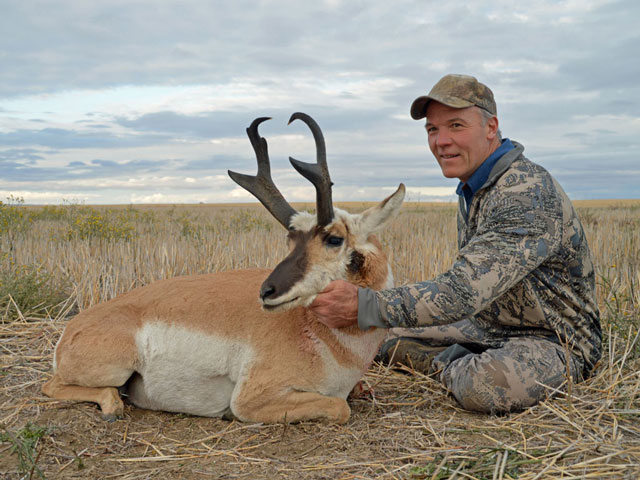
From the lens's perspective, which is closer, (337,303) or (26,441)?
(26,441)

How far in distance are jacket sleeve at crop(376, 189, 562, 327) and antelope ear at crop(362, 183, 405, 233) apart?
522 mm

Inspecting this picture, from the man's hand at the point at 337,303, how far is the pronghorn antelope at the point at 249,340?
0.07 meters

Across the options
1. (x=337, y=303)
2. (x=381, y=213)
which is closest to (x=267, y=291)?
(x=337, y=303)

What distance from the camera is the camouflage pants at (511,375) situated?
14.6ft

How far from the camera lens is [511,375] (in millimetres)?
4457

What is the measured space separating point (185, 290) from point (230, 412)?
1.11 meters

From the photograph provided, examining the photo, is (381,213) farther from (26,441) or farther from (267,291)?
(26,441)

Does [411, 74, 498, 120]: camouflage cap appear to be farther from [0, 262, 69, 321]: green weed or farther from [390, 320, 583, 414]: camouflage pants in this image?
[0, 262, 69, 321]: green weed

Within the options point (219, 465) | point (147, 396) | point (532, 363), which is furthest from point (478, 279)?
point (147, 396)

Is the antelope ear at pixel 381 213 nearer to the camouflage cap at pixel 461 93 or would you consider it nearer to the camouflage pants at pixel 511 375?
the camouflage cap at pixel 461 93

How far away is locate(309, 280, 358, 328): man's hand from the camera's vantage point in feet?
13.1

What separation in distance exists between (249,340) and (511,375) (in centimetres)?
216

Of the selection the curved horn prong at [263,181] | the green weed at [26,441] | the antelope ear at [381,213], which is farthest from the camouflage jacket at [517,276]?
the green weed at [26,441]

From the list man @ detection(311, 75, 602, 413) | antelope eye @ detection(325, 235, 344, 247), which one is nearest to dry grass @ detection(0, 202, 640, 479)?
man @ detection(311, 75, 602, 413)
